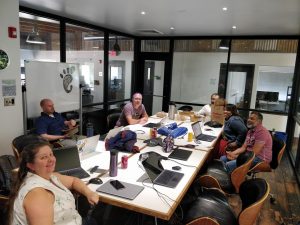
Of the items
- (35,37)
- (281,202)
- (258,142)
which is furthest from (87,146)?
(35,37)

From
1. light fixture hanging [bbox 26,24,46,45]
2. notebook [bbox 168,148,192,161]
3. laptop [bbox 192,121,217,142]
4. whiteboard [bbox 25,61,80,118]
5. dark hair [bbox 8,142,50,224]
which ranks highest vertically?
light fixture hanging [bbox 26,24,46,45]

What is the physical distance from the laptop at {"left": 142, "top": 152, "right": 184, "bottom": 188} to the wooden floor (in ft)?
4.29

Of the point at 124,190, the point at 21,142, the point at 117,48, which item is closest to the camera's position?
the point at 124,190

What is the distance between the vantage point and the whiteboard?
3.66 meters

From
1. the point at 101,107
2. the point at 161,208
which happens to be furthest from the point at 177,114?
the point at 161,208

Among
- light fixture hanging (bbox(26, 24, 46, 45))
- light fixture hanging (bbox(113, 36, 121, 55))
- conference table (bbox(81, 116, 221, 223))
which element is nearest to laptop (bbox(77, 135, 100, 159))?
conference table (bbox(81, 116, 221, 223))

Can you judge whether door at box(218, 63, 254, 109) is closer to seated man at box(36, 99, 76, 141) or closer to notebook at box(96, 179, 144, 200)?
seated man at box(36, 99, 76, 141)

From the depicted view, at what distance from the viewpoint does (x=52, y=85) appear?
403 centimetres

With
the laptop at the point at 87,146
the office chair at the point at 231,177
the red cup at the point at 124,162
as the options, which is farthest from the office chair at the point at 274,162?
the laptop at the point at 87,146

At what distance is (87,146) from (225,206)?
4.51ft

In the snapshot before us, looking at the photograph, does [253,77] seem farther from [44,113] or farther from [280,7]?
[44,113]

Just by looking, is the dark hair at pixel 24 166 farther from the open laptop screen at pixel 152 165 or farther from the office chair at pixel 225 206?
the office chair at pixel 225 206

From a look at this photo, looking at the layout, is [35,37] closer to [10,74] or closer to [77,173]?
[10,74]

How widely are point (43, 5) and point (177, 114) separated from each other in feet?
9.55
